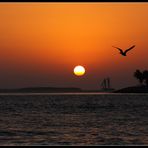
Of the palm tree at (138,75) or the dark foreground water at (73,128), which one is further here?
the palm tree at (138,75)

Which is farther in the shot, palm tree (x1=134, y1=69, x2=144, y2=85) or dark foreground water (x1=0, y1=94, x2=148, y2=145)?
palm tree (x1=134, y1=69, x2=144, y2=85)

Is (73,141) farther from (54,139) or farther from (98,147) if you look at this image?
(98,147)

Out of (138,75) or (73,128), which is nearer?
(73,128)

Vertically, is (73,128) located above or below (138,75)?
below

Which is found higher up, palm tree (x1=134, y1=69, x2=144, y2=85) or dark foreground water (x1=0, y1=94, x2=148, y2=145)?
palm tree (x1=134, y1=69, x2=144, y2=85)

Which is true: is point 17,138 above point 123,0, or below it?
below

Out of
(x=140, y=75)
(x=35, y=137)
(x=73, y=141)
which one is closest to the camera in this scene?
(x=73, y=141)

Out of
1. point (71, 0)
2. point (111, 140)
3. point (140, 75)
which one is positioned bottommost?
point (111, 140)

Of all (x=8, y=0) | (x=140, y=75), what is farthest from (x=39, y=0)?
(x=140, y=75)

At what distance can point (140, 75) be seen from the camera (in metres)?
186

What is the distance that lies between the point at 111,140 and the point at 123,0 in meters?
18.5

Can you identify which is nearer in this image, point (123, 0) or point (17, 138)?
point (123, 0)

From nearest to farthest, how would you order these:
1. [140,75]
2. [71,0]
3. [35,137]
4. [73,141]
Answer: [71,0] < [73,141] < [35,137] < [140,75]

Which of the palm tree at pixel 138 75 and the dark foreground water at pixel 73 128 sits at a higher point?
the palm tree at pixel 138 75
